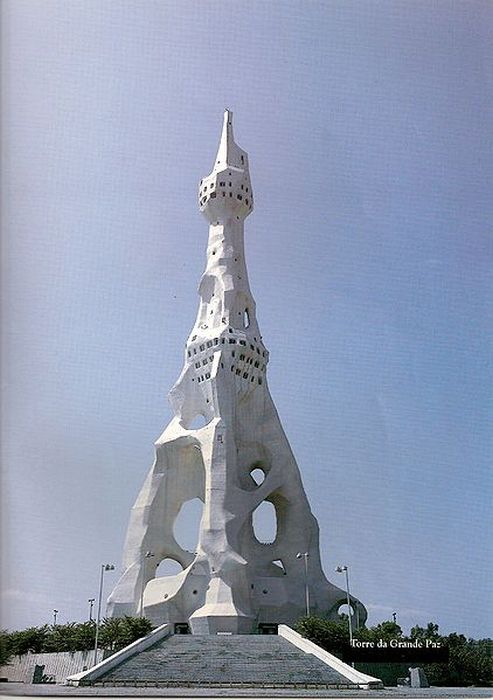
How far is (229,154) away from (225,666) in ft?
55.1

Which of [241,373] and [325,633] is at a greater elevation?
[241,373]

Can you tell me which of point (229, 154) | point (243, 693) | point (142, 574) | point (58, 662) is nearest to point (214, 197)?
point (229, 154)

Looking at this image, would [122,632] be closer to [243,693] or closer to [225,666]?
[225,666]

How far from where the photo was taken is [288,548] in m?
24.1

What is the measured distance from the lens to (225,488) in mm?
23281

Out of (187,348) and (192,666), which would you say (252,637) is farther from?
(187,348)

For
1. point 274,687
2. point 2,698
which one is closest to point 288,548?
point 274,687

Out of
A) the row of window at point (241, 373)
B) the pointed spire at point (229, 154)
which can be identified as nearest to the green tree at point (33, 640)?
the row of window at point (241, 373)

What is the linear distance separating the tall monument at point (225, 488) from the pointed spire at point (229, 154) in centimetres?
10

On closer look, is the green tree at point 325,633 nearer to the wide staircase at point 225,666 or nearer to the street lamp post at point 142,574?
the wide staircase at point 225,666

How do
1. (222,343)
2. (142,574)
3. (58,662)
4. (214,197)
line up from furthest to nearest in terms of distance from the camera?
(214,197)
(222,343)
(142,574)
(58,662)

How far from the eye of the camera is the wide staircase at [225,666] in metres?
13.7

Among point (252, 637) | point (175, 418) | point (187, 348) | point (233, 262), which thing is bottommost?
point (252, 637)

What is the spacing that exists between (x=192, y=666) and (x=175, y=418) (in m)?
10.6
